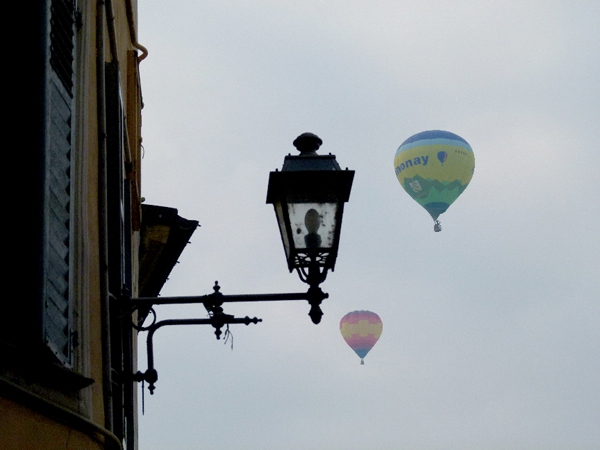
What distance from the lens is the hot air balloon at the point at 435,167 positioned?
2703 centimetres

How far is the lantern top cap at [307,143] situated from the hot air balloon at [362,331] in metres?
28.2

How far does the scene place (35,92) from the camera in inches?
125

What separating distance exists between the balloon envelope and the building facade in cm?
2152

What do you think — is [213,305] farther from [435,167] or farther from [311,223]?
[435,167]

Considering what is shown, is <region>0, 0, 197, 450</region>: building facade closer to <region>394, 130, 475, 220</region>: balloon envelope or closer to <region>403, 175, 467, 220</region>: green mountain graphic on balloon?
<region>394, 130, 475, 220</region>: balloon envelope

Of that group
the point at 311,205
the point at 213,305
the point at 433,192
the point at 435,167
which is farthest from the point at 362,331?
the point at 311,205

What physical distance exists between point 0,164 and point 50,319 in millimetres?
495

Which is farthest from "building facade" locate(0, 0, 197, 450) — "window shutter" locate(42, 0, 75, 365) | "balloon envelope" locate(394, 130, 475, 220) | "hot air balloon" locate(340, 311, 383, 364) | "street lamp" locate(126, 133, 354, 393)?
"hot air balloon" locate(340, 311, 383, 364)

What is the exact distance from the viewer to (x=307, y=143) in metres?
4.48

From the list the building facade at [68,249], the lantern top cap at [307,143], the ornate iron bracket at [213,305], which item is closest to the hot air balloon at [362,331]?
the building facade at [68,249]

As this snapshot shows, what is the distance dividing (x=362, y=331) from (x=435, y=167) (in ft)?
23.8

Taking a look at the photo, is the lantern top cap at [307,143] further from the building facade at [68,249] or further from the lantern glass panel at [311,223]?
the building facade at [68,249]

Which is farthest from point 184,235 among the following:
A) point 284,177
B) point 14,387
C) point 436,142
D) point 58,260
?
point 436,142

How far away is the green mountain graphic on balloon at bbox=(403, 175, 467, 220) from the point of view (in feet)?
89.7
